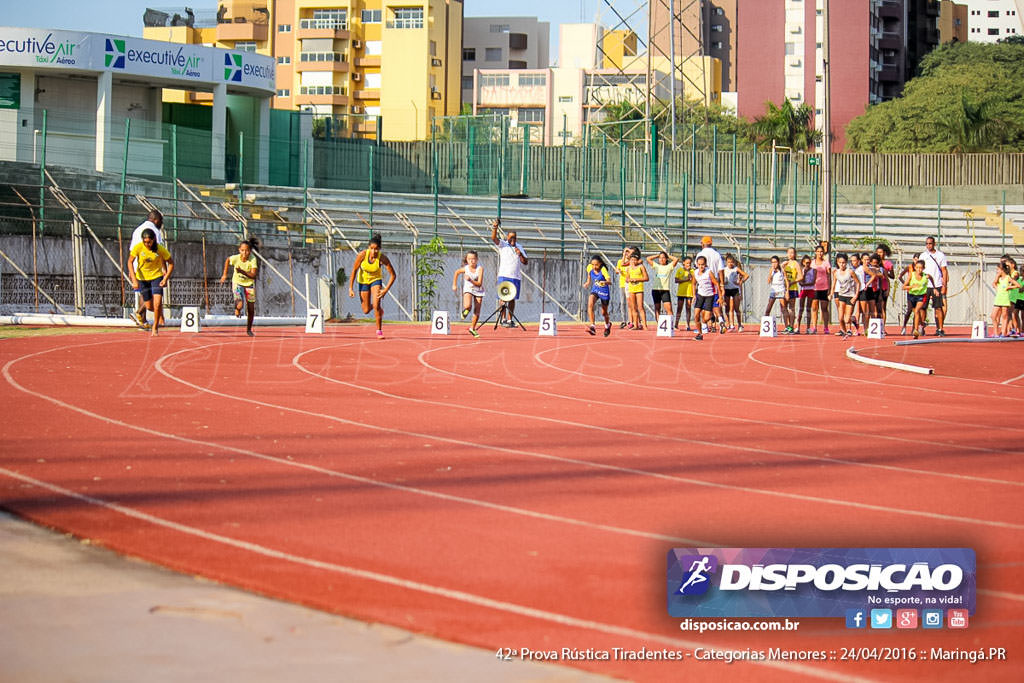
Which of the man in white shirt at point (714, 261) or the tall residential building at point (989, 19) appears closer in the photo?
the man in white shirt at point (714, 261)

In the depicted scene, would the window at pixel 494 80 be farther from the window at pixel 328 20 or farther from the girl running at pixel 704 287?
the girl running at pixel 704 287

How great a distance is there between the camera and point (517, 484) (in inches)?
307

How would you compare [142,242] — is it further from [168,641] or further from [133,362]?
[168,641]

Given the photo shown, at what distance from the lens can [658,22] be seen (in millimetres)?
107688

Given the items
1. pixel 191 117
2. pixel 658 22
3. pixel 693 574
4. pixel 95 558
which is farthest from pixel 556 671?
pixel 658 22

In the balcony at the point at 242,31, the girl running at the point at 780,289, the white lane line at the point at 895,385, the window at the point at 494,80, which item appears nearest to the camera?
the white lane line at the point at 895,385

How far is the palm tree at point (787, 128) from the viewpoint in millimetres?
89000

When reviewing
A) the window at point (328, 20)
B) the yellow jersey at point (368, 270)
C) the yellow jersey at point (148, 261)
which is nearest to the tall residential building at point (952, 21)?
the window at point (328, 20)

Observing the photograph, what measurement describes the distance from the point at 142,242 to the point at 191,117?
91.8 feet

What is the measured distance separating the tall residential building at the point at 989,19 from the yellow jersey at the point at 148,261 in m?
128

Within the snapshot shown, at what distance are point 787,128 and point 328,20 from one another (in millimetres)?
33598

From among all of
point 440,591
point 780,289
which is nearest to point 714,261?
point 780,289

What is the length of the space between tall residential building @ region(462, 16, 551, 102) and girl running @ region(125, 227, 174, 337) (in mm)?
84032

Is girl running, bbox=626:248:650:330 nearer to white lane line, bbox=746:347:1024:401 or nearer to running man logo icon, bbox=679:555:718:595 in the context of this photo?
white lane line, bbox=746:347:1024:401
